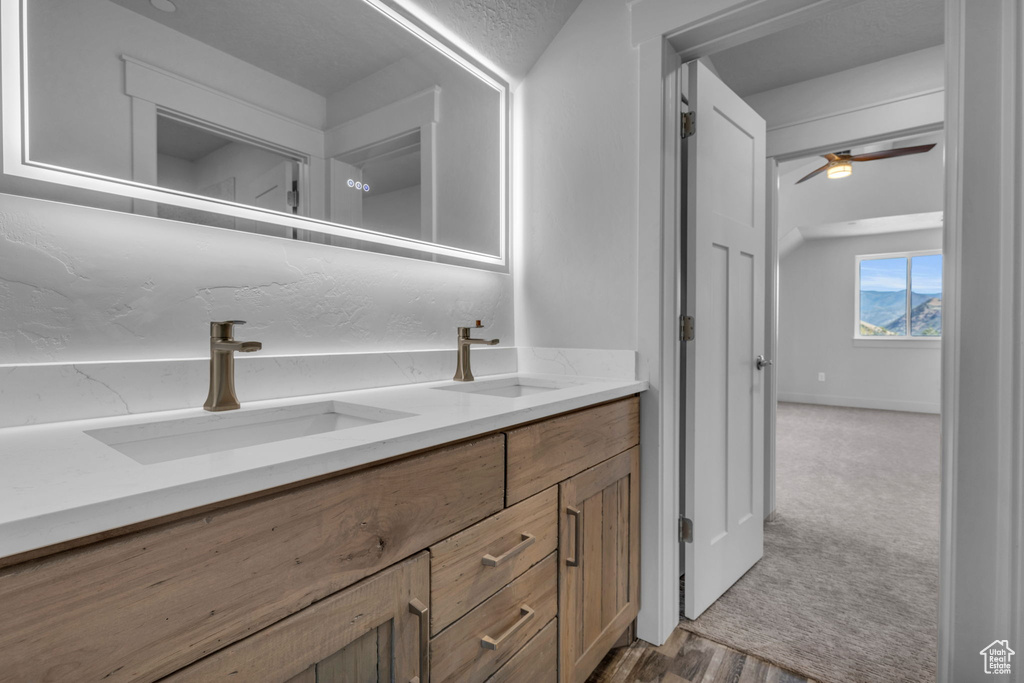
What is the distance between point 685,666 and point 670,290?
1.15 metres

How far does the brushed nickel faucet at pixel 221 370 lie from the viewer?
999 mm

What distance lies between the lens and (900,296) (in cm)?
613

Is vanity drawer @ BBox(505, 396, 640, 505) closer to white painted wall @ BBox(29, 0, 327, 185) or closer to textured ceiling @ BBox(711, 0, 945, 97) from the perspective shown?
white painted wall @ BBox(29, 0, 327, 185)

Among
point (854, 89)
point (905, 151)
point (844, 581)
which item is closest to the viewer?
point (844, 581)

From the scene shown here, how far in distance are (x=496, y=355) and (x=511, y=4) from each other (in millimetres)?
1223

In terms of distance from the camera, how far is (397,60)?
151 centimetres

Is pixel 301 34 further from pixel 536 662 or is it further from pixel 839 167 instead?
pixel 839 167

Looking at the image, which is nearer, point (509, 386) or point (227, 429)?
point (227, 429)

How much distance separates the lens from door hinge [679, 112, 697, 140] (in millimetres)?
1678

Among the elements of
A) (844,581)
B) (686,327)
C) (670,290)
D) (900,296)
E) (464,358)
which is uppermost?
(900,296)

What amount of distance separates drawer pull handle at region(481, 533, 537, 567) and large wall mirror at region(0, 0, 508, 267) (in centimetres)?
92

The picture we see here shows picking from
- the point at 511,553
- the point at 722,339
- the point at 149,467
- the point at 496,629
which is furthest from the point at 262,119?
the point at 722,339

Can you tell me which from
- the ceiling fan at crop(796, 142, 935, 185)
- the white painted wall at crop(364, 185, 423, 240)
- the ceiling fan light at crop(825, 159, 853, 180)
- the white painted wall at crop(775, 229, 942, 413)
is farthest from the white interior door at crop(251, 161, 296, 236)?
the white painted wall at crop(775, 229, 942, 413)

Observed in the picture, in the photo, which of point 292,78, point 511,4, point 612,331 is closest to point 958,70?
point 612,331
